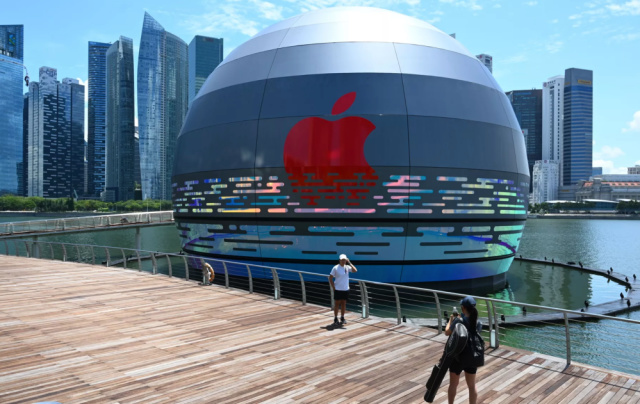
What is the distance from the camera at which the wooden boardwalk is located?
6844mm

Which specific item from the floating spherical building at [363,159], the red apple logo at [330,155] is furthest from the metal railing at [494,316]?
the red apple logo at [330,155]

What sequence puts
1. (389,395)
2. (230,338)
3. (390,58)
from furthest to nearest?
(390,58) < (230,338) < (389,395)

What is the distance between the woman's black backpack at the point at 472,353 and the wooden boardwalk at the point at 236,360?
1.15 m

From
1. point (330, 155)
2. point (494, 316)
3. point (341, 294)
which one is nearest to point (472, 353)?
point (494, 316)

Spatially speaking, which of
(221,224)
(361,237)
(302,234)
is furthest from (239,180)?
(361,237)

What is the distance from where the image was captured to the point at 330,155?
1905cm

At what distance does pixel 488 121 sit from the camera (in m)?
21.4

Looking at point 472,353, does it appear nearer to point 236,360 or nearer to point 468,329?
point 468,329

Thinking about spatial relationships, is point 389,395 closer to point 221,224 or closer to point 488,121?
point 221,224

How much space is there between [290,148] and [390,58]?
6.34m

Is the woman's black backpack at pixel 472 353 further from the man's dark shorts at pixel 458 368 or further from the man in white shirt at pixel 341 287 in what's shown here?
the man in white shirt at pixel 341 287

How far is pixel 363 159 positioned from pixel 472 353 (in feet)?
44.8

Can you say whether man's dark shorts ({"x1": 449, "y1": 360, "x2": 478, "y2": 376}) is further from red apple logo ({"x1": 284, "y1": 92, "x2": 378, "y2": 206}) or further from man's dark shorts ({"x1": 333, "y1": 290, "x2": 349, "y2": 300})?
red apple logo ({"x1": 284, "y1": 92, "x2": 378, "y2": 206})

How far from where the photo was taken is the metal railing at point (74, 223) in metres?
34.0
